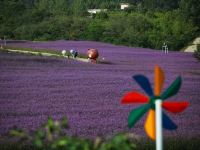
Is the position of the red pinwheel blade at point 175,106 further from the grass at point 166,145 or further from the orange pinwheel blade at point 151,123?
the grass at point 166,145

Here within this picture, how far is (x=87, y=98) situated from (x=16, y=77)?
2.42 metres

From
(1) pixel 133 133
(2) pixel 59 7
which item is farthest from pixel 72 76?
(2) pixel 59 7

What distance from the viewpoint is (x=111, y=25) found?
29.3m

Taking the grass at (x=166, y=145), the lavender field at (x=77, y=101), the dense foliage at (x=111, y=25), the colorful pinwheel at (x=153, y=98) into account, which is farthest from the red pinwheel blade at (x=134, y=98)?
the dense foliage at (x=111, y=25)

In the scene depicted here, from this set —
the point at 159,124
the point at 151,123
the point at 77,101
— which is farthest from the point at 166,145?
the point at 77,101

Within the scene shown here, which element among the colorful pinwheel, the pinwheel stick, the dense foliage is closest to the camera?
the pinwheel stick

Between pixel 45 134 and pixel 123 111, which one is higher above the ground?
pixel 45 134

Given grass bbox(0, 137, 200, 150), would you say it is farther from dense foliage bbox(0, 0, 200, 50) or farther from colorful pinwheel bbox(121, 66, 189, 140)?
dense foliage bbox(0, 0, 200, 50)

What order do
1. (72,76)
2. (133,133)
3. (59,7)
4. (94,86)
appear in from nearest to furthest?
1. (133,133)
2. (94,86)
3. (72,76)
4. (59,7)

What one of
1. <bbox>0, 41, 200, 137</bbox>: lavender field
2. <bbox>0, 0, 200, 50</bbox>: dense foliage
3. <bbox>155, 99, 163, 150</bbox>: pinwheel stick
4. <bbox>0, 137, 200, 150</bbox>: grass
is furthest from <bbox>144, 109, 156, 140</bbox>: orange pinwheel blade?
<bbox>0, 0, 200, 50</bbox>: dense foliage

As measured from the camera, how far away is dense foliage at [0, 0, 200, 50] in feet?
63.0

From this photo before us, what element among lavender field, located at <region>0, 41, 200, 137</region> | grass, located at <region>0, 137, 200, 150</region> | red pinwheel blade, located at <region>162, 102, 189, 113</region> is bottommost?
lavender field, located at <region>0, 41, 200, 137</region>

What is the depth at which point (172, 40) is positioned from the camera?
1007 inches

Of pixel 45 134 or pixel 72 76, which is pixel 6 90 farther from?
pixel 45 134
